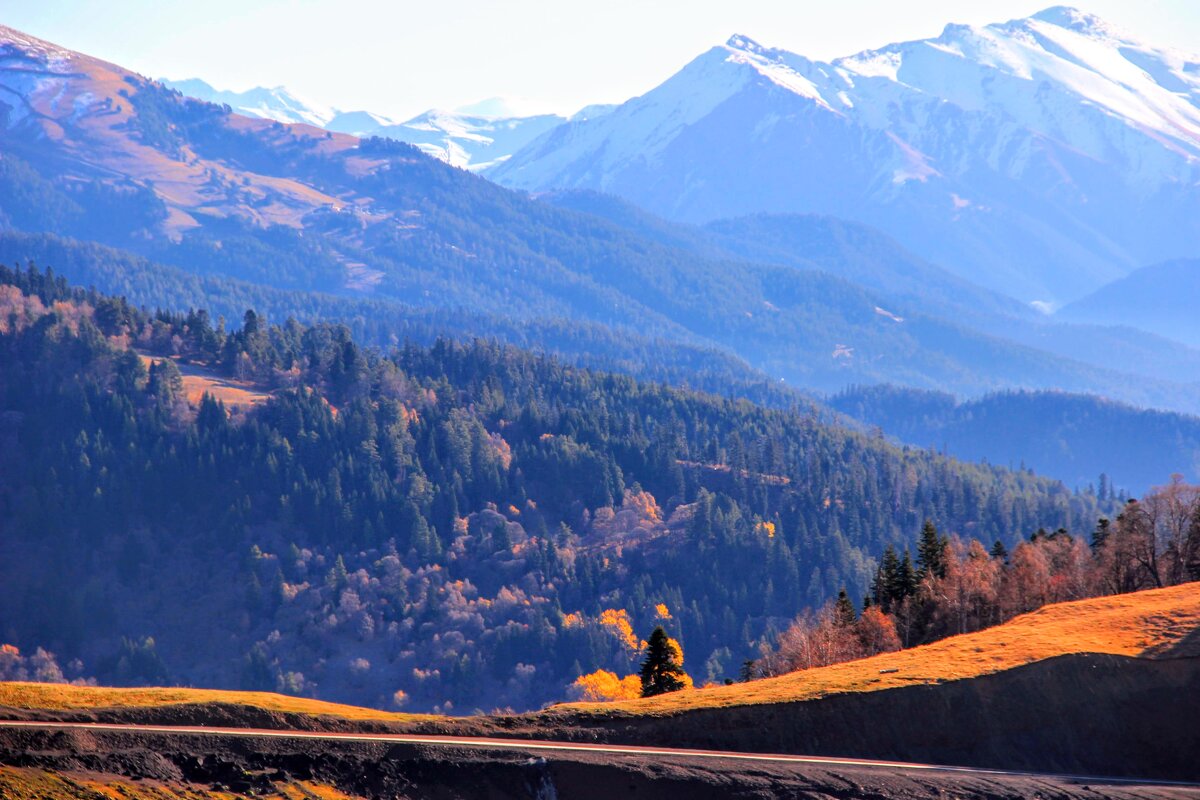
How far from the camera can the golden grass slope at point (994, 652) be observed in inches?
3246

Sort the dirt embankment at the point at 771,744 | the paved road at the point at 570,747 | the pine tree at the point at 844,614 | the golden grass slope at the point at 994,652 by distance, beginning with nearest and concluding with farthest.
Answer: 1. the dirt embankment at the point at 771,744
2. the paved road at the point at 570,747
3. the golden grass slope at the point at 994,652
4. the pine tree at the point at 844,614

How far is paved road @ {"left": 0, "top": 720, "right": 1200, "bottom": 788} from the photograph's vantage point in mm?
73500

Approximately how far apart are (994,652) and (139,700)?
5276 centimetres

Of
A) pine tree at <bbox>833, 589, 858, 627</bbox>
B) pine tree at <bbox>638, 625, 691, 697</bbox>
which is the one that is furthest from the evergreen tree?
pine tree at <bbox>638, 625, 691, 697</bbox>

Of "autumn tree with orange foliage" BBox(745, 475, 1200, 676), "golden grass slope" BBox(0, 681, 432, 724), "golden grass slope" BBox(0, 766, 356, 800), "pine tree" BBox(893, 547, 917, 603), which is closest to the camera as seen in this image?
"golden grass slope" BBox(0, 766, 356, 800)

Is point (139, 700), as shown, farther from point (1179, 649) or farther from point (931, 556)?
point (931, 556)

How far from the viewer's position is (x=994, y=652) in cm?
8644

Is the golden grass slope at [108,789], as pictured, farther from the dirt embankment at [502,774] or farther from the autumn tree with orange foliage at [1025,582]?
the autumn tree with orange foliage at [1025,582]

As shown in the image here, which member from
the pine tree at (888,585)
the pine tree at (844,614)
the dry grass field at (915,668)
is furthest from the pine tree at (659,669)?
the pine tree at (888,585)

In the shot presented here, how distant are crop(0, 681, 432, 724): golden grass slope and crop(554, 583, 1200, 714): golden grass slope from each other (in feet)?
45.5

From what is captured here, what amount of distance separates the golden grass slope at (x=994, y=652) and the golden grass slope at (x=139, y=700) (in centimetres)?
1388

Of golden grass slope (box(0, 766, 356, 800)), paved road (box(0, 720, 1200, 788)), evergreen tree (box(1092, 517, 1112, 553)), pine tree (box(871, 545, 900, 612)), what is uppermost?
evergreen tree (box(1092, 517, 1112, 553))

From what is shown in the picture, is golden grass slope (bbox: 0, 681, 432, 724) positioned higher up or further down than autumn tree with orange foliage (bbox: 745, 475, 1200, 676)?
further down

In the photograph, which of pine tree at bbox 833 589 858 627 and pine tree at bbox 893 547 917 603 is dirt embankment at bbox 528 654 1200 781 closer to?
pine tree at bbox 833 589 858 627
